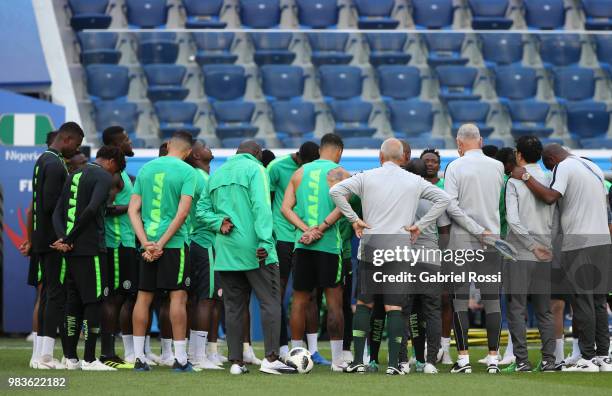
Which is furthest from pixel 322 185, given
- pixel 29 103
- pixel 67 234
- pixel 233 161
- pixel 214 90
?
pixel 214 90

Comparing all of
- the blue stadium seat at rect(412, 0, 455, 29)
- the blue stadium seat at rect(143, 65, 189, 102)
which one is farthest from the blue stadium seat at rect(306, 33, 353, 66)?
the blue stadium seat at rect(143, 65, 189, 102)

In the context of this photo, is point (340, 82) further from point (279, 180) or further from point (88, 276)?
point (88, 276)

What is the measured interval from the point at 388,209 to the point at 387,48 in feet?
34.9

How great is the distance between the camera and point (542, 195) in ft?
30.9

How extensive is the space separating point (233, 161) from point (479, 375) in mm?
2603

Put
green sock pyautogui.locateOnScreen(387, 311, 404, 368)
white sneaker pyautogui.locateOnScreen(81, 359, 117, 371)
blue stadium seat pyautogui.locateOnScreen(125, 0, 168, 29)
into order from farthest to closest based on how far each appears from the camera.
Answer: blue stadium seat pyautogui.locateOnScreen(125, 0, 168, 29), white sneaker pyautogui.locateOnScreen(81, 359, 117, 371), green sock pyautogui.locateOnScreen(387, 311, 404, 368)

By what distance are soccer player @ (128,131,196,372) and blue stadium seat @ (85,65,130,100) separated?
30.7 ft

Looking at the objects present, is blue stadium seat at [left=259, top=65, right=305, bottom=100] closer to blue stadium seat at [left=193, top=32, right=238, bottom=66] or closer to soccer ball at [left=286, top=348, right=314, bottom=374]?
blue stadium seat at [left=193, top=32, right=238, bottom=66]

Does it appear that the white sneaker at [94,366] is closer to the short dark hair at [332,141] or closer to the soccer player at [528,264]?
the short dark hair at [332,141]

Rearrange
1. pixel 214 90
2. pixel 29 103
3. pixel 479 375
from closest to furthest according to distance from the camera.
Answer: pixel 479 375
pixel 29 103
pixel 214 90

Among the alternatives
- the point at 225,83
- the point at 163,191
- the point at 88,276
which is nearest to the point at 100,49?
the point at 225,83

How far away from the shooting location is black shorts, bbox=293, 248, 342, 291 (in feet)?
31.0

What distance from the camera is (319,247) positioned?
9438mm

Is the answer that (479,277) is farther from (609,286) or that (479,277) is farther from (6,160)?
(6,160)
